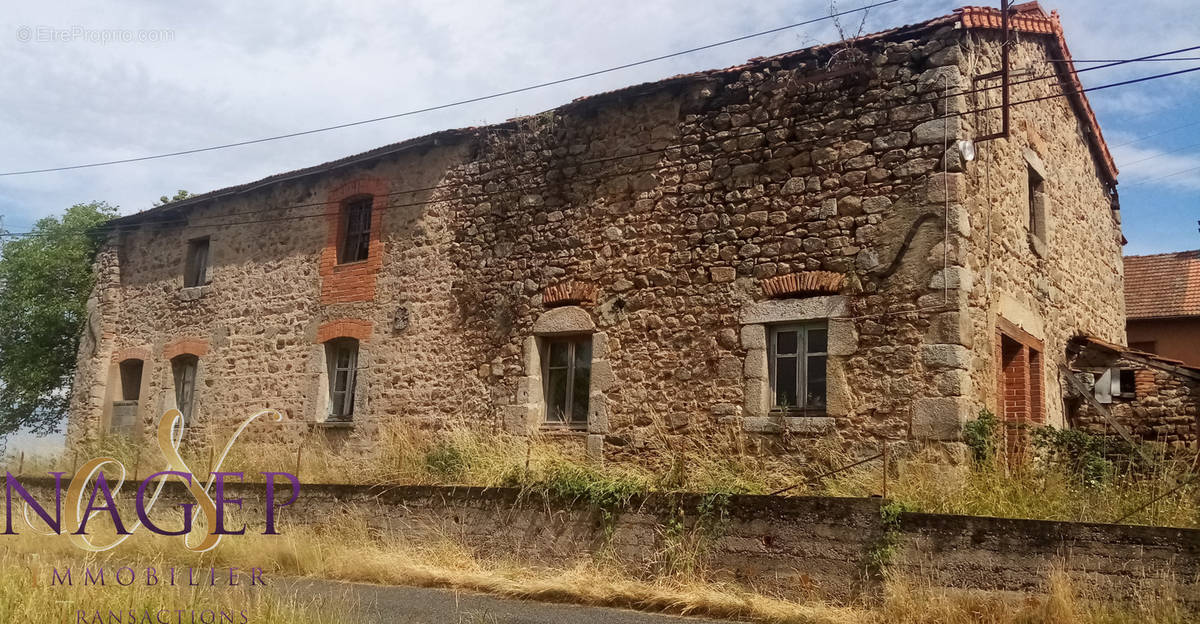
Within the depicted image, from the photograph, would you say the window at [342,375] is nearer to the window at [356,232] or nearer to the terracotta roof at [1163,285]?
the window at [356,232]

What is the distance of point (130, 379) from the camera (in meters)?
16.9

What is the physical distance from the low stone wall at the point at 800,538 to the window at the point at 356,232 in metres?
4.41

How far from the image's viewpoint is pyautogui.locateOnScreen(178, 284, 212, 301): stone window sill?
1576 cm

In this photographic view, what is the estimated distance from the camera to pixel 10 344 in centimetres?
1858

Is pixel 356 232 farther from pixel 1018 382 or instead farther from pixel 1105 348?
pixel 1105 348

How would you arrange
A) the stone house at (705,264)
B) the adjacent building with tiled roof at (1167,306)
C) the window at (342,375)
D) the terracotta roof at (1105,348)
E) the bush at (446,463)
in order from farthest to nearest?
the adjacent building with tiled roof at (1167,306) < the window at (342,375) < the terracotta roof at (1105,348) < the bush at (446,463) < the stone house at (705,264)

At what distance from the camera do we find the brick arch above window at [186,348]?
15500mm

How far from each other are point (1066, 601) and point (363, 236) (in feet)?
34.9

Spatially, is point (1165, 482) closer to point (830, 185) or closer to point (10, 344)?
point (830, 185)

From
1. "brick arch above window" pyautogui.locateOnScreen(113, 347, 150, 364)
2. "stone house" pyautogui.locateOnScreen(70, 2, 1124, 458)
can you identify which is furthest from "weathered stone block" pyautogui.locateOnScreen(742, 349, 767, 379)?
"brick arch above window" pyautogui.locateOnScreen(113, 347, 150, 364)

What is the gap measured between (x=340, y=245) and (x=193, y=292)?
328 centimetres

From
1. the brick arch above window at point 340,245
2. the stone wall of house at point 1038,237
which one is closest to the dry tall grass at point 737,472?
the stone wall of house at point 1038,237

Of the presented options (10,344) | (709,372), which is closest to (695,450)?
(709,372)

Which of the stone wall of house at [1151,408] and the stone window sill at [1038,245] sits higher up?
the stone window sill at [1038,245]
